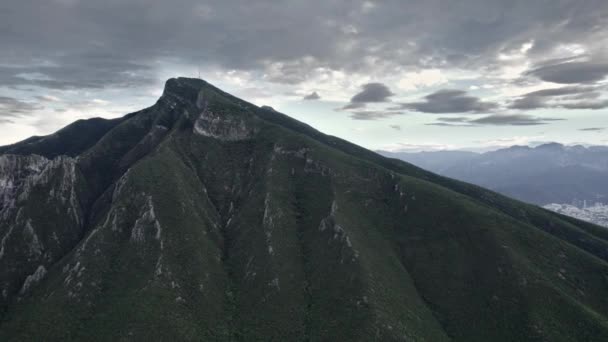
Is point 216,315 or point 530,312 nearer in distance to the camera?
point 530,312

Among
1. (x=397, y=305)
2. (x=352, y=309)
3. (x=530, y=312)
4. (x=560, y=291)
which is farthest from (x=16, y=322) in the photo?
(x=560, y=291)

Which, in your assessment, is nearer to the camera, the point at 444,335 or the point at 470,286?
the point at 444,335

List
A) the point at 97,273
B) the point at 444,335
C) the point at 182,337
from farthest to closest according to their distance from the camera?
the point at 97,273
the point at 444,335
the point at 182,337

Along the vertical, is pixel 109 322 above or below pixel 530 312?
below

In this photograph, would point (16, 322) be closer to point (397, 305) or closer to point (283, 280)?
point (283, 280)

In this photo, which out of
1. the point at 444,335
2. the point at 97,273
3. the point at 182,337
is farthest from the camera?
the point at 97,273

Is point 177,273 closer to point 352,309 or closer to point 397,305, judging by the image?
point 352,309

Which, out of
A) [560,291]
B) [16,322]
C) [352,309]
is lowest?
[16,322]

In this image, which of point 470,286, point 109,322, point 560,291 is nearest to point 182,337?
point 109,322

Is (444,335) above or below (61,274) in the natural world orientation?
below
